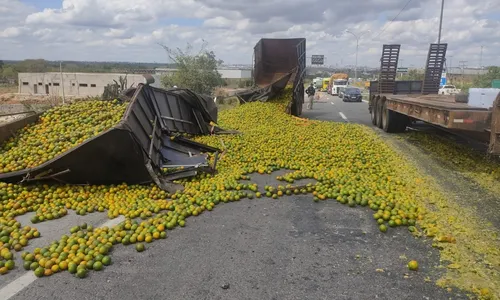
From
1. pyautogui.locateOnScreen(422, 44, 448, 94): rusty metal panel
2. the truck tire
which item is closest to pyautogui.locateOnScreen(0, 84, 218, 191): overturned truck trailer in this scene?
the truck tire

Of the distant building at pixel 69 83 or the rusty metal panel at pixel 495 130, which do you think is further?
the distant building at pixel 69 83

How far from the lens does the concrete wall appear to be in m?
62.1

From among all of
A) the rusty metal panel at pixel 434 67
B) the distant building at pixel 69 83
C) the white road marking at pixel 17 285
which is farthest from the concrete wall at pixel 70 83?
the white road marking at pixel 17 285

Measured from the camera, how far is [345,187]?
23.4ft

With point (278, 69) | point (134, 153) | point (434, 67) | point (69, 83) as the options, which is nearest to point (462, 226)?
point (134, 153)

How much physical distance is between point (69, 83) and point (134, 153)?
65501mm

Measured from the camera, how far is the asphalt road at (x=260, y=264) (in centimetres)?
396

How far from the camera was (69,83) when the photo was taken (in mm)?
65062

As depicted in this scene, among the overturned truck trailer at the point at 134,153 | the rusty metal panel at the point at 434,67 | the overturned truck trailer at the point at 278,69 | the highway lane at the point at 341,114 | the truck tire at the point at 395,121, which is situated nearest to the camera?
the overturned truck trailer at the point at 134,153

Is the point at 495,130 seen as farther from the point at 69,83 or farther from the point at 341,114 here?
the point at 69,83

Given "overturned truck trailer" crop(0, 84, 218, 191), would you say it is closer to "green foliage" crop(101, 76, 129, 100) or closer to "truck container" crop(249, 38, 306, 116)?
"green foliage" crop(101, 76, 129, 100)

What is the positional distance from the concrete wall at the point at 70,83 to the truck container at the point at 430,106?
4569cm

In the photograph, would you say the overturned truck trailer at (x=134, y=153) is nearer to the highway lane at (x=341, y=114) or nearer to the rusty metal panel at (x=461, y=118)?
the rusty metal panel at (x=461, y=118)

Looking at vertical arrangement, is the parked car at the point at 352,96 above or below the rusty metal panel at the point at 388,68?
below
